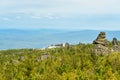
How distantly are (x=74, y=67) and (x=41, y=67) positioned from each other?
13.9 metres

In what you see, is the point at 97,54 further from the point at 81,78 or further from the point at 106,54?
the point at 81,78

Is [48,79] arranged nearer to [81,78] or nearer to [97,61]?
[81,78]

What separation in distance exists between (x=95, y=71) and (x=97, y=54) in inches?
1616

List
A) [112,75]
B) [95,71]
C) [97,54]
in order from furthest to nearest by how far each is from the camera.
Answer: [97,54]
[95,71]
[112,75]

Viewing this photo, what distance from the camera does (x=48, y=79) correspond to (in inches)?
5153

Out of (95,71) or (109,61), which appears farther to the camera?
(109,61)

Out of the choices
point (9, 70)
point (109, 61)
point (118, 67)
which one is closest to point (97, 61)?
point (109, 61)

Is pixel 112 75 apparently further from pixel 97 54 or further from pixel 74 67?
pixel 97 54

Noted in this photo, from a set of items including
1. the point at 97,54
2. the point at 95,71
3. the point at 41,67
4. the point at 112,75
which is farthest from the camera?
the point at 97,54

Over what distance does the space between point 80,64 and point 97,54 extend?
23.8 meters

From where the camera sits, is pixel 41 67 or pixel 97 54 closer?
pixel 41 67

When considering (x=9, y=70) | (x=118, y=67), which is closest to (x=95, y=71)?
(x=118, y=67)

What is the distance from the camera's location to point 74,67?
546ft

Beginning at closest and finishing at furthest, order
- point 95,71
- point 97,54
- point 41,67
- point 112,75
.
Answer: point 112,75 → point 95,71 → point 41,67 → point 97,54
